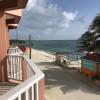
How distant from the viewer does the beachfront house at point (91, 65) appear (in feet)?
60.3

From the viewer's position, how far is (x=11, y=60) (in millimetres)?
7543

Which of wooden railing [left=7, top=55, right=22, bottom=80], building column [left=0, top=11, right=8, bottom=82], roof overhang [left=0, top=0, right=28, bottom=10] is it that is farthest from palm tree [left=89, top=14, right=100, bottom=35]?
wooden railing [left=7, top=55, right=22, bottom=80]

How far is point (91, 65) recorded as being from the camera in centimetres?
1927

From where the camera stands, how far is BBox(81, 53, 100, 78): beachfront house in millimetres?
18391

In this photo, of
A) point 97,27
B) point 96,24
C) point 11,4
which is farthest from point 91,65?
point 11,4

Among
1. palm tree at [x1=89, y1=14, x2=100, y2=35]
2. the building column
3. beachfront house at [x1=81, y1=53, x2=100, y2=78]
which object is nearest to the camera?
the building column

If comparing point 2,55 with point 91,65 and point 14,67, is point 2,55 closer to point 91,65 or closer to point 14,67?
point 14,67

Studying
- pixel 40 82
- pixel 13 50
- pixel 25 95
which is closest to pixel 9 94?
pixel 25 95

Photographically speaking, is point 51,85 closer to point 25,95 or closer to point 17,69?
point 17,69

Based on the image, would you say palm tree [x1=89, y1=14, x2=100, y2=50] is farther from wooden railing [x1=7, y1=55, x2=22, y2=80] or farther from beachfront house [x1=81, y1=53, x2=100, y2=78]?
wooden railing [x1=7, y1=55, x2=22, y2=80]

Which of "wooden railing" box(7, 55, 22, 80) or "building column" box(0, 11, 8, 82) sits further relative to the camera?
"building column" box(0, 11, 8, 82)

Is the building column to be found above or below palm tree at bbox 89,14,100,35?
below

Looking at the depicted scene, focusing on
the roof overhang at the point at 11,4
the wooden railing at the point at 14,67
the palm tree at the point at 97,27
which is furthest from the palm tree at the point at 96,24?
the wooden railing at the point at 14,67

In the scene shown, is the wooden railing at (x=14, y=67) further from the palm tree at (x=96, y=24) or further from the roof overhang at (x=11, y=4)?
the palm tree at (x=96, y=24)
